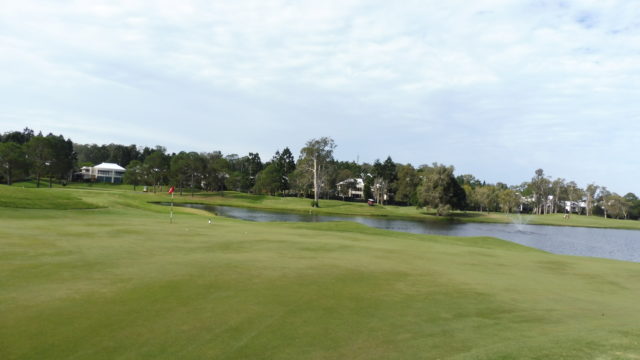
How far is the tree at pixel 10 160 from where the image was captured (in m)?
105

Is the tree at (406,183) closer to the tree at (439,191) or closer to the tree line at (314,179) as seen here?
the tree line at (314,179)

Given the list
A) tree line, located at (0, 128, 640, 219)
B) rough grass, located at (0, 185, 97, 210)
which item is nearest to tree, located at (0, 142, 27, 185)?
tree line, located at (0, 128, 640, 219)

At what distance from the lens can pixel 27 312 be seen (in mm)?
8727

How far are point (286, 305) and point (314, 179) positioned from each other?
354ft

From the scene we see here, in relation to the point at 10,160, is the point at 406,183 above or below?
above

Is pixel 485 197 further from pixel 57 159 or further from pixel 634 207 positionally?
pixel 57 159

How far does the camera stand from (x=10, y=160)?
10569cm

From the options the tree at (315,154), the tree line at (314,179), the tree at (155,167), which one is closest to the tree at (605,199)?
the tree line at (314,179)

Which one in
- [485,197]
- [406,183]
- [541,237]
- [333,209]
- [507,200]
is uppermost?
[406,183]

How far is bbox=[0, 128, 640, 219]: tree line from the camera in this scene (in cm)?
11375

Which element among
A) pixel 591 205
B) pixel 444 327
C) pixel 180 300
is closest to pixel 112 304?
pixel 180 300

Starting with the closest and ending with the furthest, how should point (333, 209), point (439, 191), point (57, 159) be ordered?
point (333, 209), point (439, 191), point (57, 159)

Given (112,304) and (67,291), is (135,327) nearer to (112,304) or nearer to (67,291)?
(112,304)

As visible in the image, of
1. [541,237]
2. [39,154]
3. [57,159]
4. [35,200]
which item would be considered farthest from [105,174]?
[541,237]
